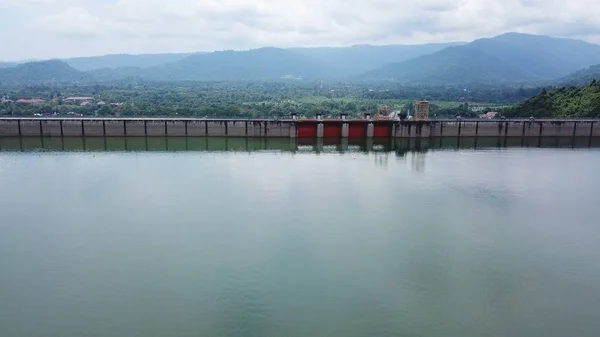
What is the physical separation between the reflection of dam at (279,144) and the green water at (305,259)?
8144 millimetres

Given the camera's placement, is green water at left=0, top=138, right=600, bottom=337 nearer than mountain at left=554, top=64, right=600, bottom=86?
Yes

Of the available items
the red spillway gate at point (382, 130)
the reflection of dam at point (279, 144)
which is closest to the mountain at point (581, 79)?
the reflection of dam at point (279, 144)

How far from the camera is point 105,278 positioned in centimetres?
1061

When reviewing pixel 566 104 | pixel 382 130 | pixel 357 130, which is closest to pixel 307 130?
pixel 357 130

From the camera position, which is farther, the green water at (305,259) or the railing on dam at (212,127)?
the railing on dam at (212,127)

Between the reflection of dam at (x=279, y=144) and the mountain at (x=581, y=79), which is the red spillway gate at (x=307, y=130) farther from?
the mountain at (x=581, y=79)

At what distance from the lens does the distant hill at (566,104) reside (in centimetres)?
3744

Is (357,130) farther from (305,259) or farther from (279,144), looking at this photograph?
(305,259)

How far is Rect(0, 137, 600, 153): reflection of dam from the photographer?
28125 mm

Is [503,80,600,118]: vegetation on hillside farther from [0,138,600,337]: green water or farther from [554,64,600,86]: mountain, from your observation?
[554,64,600,86]: mountain

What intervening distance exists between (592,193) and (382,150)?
475 inches

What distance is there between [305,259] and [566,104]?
1490 inches

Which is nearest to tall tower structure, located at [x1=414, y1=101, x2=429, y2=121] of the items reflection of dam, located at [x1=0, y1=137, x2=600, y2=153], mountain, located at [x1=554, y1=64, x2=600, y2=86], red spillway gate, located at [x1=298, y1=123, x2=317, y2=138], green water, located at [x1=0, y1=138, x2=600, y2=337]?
reflection of dam, located at [x1=0, y1=137, x2=600, y2=153]

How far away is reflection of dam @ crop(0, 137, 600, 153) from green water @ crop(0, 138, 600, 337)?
814cm
